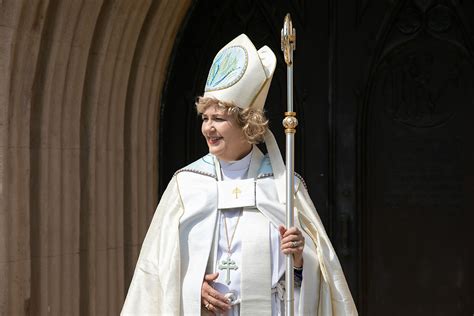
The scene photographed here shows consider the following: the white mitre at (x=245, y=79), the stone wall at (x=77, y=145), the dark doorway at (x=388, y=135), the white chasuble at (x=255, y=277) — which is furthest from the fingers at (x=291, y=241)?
the dark doorway at (x=388, y=135)

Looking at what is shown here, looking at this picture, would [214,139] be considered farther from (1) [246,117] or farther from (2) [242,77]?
(2) [242,77]

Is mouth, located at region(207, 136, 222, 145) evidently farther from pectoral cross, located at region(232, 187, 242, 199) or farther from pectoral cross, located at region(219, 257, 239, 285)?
pectoral cross, located at region(219, 257, 239, 285)

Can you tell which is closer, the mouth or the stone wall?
the mouth

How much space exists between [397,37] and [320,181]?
35.2 inches

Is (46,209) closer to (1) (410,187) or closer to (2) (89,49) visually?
(2) (89,49)

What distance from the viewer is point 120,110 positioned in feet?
22.0

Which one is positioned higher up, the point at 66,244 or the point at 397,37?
the point at 397,37

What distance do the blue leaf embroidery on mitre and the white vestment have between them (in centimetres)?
31

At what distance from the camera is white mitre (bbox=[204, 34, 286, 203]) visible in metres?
4.69

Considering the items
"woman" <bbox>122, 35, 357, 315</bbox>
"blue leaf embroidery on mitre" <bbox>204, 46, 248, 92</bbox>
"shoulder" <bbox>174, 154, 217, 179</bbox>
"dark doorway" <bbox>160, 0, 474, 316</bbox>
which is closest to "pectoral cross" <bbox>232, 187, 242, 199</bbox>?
"woman" <bbox>122, 35, 357, 315</bbox>

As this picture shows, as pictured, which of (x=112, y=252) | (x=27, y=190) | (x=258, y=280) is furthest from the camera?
(x=112, y=252)

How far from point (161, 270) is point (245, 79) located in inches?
30.5

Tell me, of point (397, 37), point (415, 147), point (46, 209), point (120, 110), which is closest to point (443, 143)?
point (415, 147)

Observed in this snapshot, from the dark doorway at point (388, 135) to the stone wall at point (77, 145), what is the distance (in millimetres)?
344
